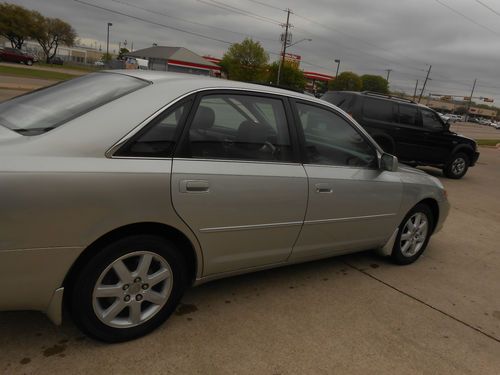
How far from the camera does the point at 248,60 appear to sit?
6575 centimetres

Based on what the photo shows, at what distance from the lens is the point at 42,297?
231 cm

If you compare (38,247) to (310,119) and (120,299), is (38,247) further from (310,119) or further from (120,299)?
(310,119)

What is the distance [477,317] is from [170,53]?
3128 inches

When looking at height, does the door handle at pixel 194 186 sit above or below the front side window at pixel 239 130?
below

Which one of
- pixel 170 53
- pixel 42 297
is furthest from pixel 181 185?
pixel 170 53

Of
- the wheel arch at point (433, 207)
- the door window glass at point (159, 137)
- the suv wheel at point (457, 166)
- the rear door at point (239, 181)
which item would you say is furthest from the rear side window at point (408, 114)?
the door window glass at point (159, 137)

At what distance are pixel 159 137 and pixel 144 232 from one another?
1.85ft

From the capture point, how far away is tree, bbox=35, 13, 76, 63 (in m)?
73.8

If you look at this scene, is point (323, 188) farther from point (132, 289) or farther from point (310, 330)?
point (132, 289)

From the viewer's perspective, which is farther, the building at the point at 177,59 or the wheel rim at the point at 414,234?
the building at the point at 177,59

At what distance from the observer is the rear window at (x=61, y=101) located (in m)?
2.52

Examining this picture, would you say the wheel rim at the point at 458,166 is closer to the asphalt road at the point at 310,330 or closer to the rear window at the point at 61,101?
the asphalt road at the point at 310,330

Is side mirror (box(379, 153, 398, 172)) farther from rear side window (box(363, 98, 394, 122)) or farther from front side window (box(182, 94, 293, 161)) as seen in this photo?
rear side window (box(363, 98, 394, 122))

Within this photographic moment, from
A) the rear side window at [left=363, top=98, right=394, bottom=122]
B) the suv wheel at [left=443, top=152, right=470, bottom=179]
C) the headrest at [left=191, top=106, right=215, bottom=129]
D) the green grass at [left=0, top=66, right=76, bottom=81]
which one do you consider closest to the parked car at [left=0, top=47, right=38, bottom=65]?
the green grass at [left=0, top=66, right=76, bottom=81]
